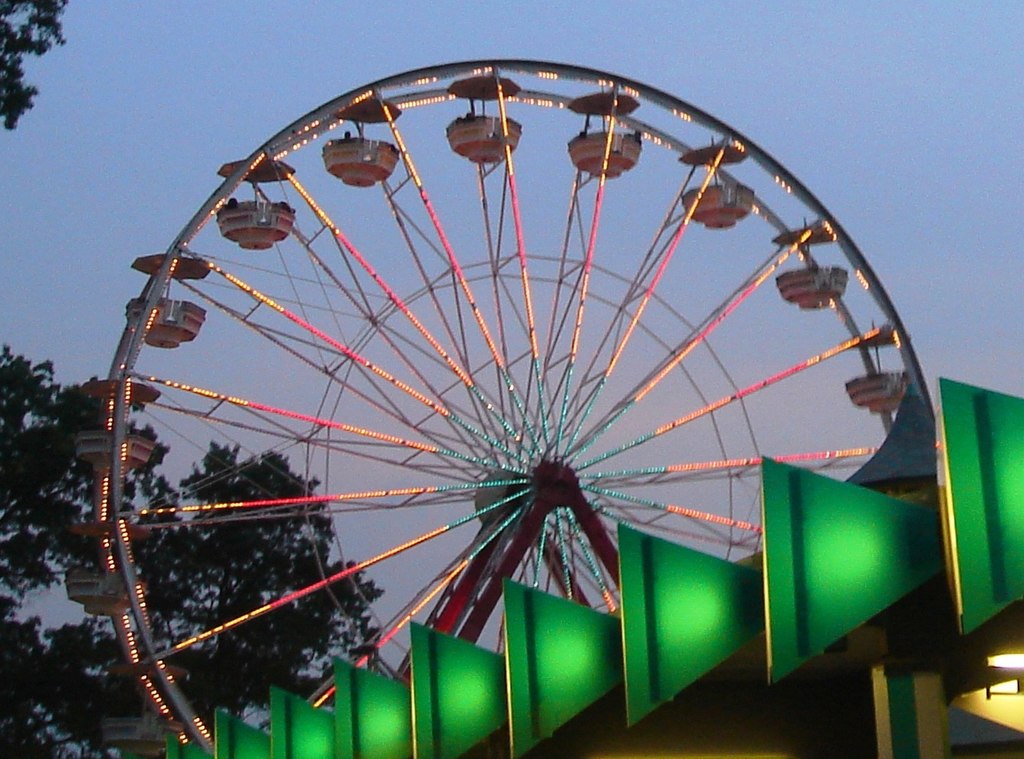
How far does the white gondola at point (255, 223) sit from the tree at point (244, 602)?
1664cm

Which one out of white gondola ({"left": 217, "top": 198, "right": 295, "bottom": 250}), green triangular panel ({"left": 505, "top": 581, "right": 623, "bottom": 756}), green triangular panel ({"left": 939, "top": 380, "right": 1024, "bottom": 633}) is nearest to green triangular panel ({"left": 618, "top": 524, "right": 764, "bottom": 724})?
green triangular panel ({"left": 505, "top": 581, "right": 623, "bottom": 756})

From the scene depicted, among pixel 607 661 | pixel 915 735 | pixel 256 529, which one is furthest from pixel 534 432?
pixel 256 529

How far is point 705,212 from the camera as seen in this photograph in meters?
23.5

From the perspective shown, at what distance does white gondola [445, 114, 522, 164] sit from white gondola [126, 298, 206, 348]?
11.8 ft

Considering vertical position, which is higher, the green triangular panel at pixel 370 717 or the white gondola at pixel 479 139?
the white gondola at pixel 479 139

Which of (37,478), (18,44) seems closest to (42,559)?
(37,478)

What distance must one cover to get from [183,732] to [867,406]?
8.96 meters

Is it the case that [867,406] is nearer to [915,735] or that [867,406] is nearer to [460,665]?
[460,665]

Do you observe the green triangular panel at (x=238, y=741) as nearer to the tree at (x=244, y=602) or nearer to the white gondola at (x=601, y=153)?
the white gondola at (x=601, y=153)

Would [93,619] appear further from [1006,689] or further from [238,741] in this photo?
[1006,689]

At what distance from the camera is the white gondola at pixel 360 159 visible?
22234mm

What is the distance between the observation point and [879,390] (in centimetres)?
2320

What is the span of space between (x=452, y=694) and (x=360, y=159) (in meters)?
10.6

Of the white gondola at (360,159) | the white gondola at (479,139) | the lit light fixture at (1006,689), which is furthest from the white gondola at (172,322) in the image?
the lit light fixture at (1006,689)
